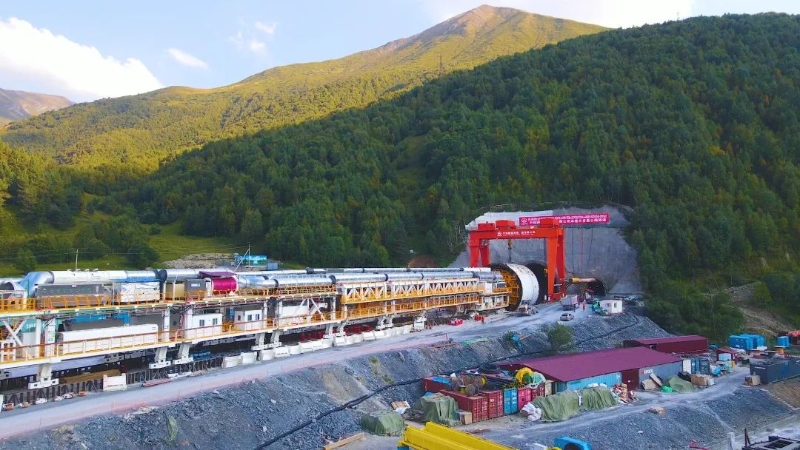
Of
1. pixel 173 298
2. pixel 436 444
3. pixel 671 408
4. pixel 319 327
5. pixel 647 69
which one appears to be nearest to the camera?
pixel 436 444

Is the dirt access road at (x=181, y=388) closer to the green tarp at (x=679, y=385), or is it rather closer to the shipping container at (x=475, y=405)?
the shipping container at (x=475, y=405)

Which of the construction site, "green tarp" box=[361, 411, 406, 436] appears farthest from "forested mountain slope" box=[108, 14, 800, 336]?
"green tarp" box=[361, 411, 406, 436]

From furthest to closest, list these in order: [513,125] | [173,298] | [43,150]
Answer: [43,150]
[513,125]
[173,298]

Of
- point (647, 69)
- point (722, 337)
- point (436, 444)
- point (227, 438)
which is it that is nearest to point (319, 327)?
point (227, 438)

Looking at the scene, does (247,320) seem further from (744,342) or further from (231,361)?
(744,342)

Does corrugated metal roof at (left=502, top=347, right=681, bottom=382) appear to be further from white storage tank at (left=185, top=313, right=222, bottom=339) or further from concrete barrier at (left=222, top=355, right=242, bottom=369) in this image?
white storage tank at (left=185, top=313, right=222, bottom=339)

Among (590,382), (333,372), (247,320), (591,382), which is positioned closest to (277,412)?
(333,372)

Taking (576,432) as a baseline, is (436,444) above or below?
above

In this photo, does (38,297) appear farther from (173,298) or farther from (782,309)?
(782,309)
